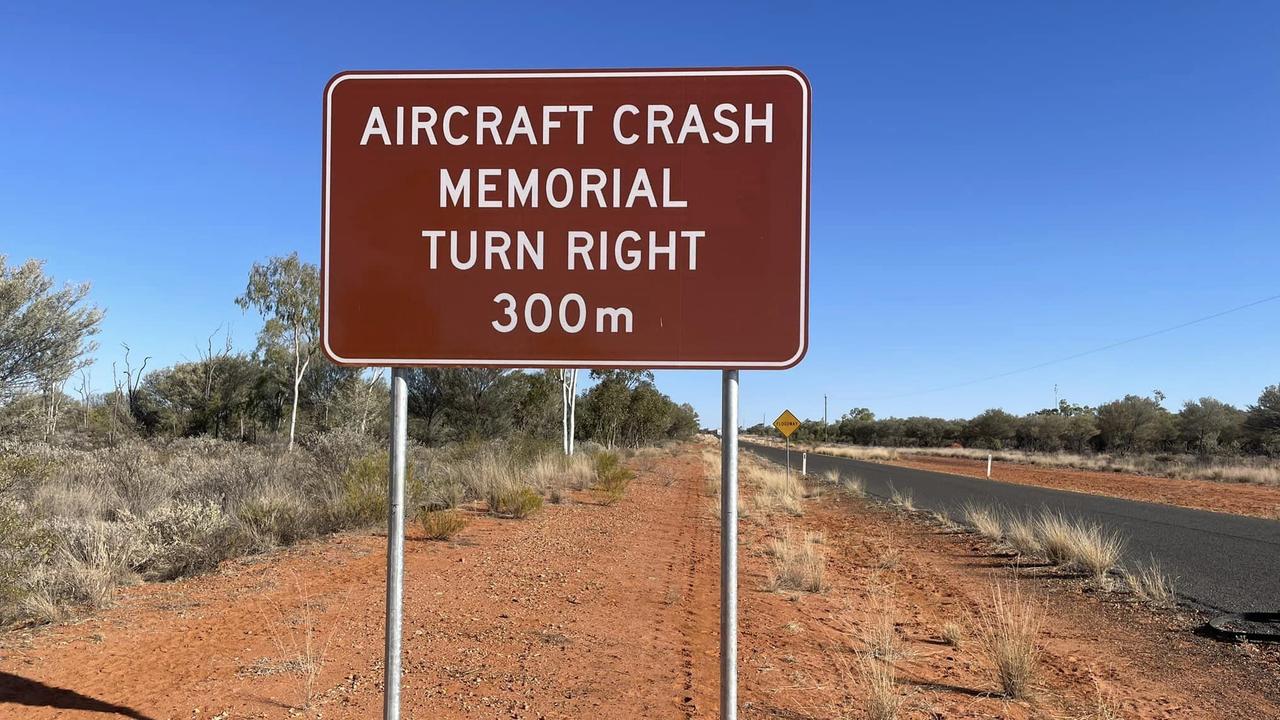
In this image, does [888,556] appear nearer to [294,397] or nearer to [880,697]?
[880,697]

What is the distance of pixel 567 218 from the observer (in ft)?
9.21

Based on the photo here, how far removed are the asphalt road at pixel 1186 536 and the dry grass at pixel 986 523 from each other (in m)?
0.69

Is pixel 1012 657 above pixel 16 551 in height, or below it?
below

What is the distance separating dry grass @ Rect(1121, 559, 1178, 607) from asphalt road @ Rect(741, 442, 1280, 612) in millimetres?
176

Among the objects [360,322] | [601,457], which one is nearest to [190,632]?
[360,322]

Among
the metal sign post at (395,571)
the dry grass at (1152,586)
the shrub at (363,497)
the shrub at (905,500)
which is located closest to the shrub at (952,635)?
the dry grass at (1152,586)

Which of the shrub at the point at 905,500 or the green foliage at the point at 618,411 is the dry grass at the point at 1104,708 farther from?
the green foliage at the point at 618,411

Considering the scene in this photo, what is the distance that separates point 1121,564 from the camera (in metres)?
11.6

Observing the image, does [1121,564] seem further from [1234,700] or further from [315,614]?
[315,614]

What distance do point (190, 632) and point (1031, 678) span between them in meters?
6.37

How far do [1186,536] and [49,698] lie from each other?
1723 cm

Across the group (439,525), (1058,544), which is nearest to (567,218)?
(439,525)

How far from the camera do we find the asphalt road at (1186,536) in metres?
9.94

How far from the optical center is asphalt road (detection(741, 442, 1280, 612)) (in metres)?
9.94
